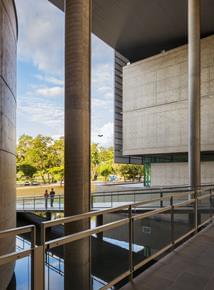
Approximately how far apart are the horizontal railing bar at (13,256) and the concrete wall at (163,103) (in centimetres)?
2128

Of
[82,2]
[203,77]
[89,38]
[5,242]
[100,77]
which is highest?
[100,77]

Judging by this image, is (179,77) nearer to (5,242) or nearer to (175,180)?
(175,180)

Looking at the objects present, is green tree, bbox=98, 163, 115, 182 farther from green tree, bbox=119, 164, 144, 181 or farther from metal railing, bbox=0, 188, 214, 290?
metal railing, bbox=0, 188, 214, 290

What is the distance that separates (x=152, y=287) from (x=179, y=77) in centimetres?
2250

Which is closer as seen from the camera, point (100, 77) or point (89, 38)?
point (89, 38)

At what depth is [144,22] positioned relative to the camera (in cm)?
2275

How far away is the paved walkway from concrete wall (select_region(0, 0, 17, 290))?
183 inches

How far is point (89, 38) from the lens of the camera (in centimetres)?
668

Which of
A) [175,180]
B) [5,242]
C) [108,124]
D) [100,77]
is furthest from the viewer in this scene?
[108,124]

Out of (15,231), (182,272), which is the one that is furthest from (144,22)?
(15,231)

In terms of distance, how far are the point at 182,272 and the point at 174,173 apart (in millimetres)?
22782

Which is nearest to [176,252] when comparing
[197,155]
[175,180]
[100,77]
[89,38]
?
[89,38]

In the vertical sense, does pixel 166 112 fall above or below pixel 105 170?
above

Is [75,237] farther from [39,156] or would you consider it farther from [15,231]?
[39,156]
